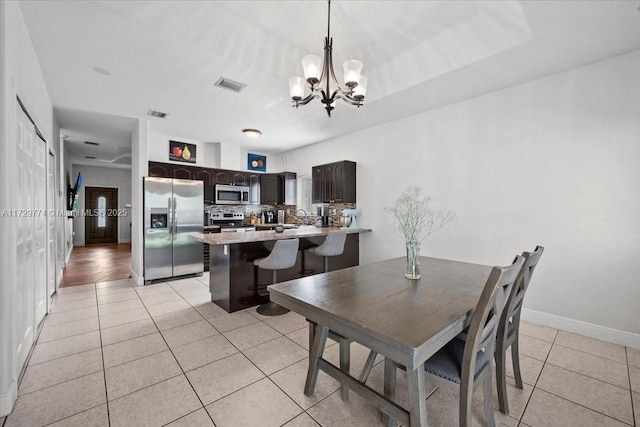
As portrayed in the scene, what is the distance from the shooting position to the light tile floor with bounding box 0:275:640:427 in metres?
1.68

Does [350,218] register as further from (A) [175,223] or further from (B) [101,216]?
(B) [101,216]

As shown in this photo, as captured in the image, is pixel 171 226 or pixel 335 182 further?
pixel 335 182

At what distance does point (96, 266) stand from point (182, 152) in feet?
10.5

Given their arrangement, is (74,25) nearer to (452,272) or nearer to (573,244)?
(452,272)

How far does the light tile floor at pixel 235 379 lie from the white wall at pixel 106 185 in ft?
26.3

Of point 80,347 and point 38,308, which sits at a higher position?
point 38,308

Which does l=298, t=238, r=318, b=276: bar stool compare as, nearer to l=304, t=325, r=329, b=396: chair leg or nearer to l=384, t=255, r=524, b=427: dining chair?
l=304, t=325, r=329, b=396: chair leg

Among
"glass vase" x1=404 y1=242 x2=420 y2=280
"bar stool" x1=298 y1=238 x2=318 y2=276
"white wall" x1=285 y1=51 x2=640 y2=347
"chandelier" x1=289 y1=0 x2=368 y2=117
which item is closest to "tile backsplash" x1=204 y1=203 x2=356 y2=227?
"bar stool" x1=298 y1=238 x2=318 y2=276

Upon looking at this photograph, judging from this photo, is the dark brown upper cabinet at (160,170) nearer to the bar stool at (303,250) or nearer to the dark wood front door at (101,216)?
the bar stool at (303,250)

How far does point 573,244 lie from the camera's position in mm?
A: 2842

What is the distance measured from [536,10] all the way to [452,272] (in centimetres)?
214

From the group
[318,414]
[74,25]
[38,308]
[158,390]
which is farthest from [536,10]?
[38,308]

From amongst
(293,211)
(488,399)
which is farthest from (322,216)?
(488,399)

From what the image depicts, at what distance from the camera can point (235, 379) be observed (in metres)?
2.05
